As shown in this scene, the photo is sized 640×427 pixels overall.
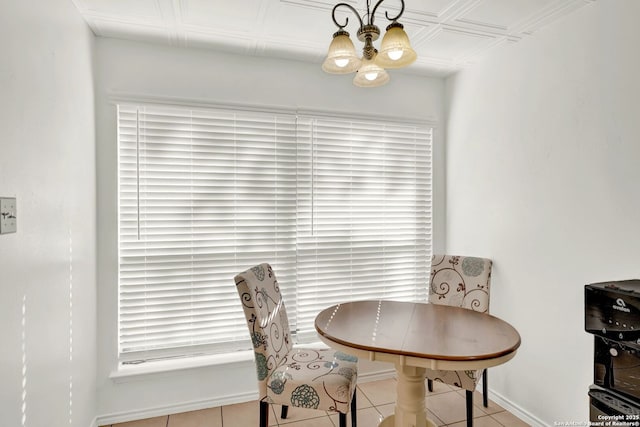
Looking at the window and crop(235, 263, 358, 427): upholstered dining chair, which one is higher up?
the window

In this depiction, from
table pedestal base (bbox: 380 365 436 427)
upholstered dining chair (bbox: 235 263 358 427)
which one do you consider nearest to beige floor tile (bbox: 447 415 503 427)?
table pedestal base (bbox: 380 365 436 427)

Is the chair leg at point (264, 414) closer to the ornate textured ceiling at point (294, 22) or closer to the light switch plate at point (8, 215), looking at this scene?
the light switch plate at point (8, 215)

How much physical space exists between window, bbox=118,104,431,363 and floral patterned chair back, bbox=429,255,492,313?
→ 42 centimetres

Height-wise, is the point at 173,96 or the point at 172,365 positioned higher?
the point at 173,96

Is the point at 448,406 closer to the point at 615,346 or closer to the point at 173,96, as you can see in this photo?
the point at 615,346

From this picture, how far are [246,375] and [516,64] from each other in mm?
2868

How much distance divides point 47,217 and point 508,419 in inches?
A: 115

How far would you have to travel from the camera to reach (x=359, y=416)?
2420 millimetres

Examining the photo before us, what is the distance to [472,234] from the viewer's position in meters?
2.81

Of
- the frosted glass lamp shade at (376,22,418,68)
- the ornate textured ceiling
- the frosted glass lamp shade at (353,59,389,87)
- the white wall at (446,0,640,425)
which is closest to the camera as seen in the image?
the frosted glass lamp shade at (376,22,418,68)

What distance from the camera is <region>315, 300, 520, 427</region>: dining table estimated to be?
1479 mm

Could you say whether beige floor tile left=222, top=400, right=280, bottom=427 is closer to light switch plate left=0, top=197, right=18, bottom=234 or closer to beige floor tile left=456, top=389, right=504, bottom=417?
beige floor tile left=456, top=389, right=504, bottom=417

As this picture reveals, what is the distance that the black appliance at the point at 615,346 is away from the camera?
4.75ft

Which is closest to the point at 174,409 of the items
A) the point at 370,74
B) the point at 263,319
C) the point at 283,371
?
the point at 283,371
